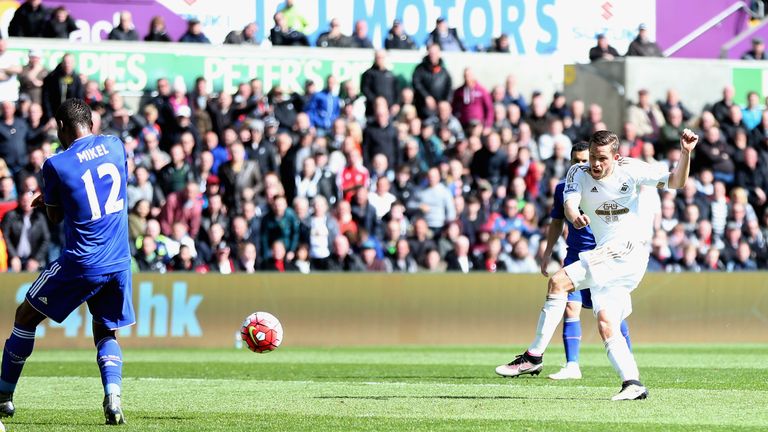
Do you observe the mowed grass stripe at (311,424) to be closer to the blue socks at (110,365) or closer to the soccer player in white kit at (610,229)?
the blue socks at (110,365)

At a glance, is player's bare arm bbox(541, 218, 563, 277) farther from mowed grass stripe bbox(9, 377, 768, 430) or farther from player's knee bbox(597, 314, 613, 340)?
player's knee bbox(597, 314, 613, 340)

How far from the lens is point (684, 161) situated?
10.2m

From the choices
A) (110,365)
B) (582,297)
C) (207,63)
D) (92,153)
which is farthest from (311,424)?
(207,63)

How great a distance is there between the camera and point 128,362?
16250 millimetres

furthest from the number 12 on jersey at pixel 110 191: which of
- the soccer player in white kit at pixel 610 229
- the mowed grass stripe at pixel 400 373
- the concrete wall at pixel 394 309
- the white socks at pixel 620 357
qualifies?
the concrete wall at pixel 394 309

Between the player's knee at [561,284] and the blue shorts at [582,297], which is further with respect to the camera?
the blue shorts at [582,297]

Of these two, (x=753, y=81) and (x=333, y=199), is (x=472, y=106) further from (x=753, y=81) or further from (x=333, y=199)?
(x=753, y=81)

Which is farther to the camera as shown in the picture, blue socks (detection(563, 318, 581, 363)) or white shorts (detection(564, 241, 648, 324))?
blue socks (detection(563, 318, 581, 363))

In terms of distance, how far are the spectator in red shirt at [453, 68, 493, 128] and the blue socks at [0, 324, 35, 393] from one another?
14.7m

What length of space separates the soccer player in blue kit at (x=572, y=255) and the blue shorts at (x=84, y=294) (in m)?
4.80

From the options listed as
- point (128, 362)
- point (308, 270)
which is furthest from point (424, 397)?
point (308, 270)

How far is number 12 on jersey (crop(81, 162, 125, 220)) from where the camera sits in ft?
30.3

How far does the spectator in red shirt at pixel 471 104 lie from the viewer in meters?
23.6

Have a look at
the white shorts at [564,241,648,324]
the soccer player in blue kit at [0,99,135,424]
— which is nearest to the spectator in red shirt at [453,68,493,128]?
the white shorts at [564,241,648,324]
